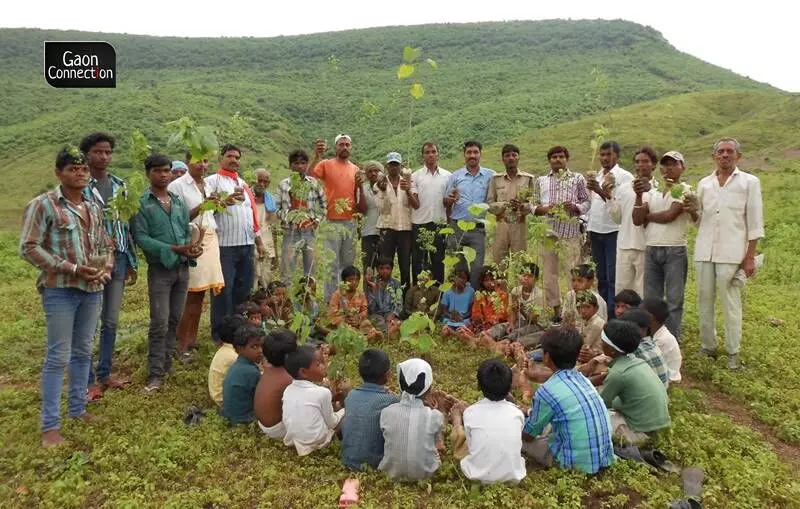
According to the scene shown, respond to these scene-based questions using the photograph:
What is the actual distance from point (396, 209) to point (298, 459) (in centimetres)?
425

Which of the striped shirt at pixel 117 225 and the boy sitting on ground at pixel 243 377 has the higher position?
the striped shirt at pixel 117 225

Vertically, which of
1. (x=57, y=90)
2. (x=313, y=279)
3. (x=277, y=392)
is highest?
(x=57, y=90)

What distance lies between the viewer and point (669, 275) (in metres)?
6.86

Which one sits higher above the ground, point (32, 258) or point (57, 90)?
point (57, 90)

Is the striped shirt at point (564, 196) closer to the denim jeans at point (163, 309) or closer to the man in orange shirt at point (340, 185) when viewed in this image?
the man in orange shirt at point (340, 185)

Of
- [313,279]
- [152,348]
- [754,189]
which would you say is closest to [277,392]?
[313,279]

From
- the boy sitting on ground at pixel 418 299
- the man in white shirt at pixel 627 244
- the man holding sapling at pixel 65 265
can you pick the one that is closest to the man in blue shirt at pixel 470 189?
the boy sitting on ground at pixel 418 299

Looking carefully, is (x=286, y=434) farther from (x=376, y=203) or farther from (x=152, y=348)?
(x=376, y=203)

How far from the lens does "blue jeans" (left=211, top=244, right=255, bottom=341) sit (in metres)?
7.00

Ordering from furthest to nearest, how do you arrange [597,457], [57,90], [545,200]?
1. [57,90]
2. [545,200]
3. [597,457]

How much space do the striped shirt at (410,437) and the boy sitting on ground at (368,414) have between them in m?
0.12

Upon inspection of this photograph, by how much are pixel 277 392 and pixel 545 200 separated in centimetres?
459

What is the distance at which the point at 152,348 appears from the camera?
6098 millimetres

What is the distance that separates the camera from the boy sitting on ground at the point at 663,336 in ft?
18.5
